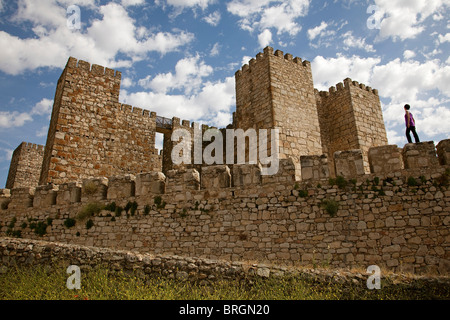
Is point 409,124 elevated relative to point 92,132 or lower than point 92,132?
lower

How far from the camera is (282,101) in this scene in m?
11.0

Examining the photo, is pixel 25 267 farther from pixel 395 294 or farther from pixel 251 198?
pixel 395 294

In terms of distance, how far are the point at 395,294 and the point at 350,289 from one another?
0.62 metres

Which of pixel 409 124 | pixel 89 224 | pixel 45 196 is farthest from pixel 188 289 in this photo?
pixel 409 124

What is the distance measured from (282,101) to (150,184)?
5614 mm

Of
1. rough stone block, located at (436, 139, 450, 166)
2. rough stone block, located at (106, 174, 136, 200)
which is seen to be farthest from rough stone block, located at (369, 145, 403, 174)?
rough stone block, located at (106, 174, 136, 200)

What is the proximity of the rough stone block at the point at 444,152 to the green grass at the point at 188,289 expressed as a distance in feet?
12.9

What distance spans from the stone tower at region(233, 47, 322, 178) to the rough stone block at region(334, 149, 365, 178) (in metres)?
2.53

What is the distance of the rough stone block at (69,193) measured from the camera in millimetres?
9281

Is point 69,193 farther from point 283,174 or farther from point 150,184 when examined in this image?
Result: point 283,174

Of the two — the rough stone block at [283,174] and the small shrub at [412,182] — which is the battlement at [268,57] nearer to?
the rough stone block at [283,174]

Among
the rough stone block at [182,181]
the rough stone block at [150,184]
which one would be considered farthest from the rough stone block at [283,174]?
the rough stone block at [150,184]

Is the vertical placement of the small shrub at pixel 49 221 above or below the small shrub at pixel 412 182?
below

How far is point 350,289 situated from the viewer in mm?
4430
